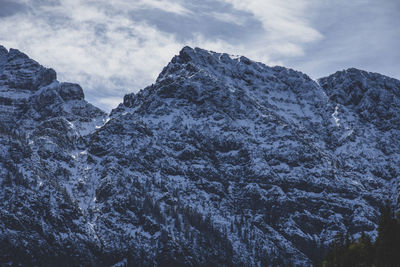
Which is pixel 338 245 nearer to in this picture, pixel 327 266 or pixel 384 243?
pixel 327 266

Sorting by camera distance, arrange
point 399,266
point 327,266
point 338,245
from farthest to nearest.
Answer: point 338,245, point 327,266, point 399,266

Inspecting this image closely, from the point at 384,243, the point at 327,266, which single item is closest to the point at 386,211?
the point at 384,243

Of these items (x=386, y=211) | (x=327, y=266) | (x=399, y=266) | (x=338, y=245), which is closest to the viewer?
(x=399, y=266)

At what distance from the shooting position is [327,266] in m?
120

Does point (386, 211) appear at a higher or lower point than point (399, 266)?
higher

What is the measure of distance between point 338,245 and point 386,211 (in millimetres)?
25954

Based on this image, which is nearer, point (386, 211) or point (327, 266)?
point (386, 211)

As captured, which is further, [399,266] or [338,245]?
[338,245]

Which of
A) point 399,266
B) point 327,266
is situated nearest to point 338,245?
point 327,266

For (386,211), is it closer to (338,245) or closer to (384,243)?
(384,243)

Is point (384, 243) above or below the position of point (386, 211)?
below

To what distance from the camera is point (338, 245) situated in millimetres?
132500

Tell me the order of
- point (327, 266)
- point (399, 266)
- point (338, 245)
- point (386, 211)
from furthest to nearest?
point (338, 245), point (327, 266), point (386, 211), point (399, 266)

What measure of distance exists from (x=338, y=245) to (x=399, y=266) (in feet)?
124
